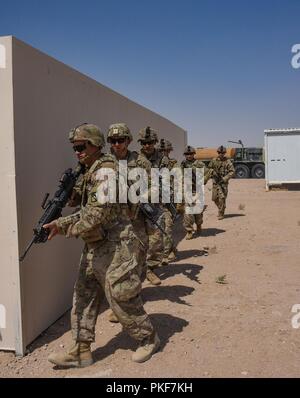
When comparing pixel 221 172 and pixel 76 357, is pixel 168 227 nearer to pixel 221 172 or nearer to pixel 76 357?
pixel 76 357

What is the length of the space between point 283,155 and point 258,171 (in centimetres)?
743

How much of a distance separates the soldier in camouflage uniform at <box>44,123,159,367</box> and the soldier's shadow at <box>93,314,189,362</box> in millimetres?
232

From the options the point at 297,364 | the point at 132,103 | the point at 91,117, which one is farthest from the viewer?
the point at 132,103

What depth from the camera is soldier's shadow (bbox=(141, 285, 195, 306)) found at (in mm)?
4414

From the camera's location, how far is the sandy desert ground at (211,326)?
298 centimetres

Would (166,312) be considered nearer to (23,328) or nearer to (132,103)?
(23,328)

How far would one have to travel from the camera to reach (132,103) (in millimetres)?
6473

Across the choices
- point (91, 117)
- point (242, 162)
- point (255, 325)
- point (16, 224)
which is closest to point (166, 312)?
point (255, 325)

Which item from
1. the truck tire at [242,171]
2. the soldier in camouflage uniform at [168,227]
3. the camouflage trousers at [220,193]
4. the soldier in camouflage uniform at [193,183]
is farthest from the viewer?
the truck tire at [242,171]

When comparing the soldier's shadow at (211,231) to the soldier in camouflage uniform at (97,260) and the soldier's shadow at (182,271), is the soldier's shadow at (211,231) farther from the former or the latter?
the soldier in camouflage uniform at (97,260)

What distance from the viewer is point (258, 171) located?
24375 mm

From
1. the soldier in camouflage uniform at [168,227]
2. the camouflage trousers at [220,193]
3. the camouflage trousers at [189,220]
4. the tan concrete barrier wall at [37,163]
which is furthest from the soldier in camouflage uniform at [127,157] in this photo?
the camouflage trousers at [220,193]

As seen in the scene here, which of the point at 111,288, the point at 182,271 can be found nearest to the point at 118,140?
the point at 111,288

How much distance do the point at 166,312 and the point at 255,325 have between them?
2.74 ft
